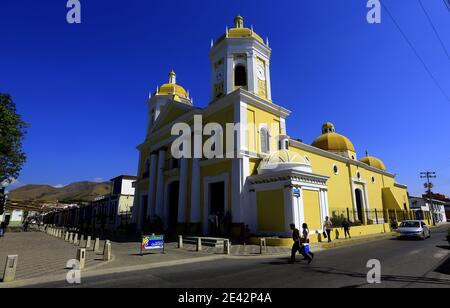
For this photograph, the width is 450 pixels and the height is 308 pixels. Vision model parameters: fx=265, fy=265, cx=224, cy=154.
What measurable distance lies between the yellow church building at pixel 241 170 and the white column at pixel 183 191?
0.08m

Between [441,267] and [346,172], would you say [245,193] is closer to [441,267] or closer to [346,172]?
[441,267]

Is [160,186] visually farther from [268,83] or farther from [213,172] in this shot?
[268,83]

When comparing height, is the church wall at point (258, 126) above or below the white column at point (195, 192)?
above

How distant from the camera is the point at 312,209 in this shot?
17.1 m

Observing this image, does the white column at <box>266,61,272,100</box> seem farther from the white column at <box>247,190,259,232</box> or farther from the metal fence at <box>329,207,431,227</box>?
the metal fence at <box>329,207,431,227</box>

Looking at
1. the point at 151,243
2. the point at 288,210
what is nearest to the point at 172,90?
the point at 288,210

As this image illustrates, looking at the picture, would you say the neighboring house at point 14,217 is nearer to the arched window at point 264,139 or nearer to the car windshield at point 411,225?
the arched window at point 264,139

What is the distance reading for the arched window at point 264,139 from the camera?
20559mm

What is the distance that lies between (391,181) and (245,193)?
3498 centimetres

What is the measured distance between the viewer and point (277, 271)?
8.27m

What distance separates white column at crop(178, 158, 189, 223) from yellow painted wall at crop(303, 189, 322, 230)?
9.87m

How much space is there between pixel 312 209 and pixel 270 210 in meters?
2.78

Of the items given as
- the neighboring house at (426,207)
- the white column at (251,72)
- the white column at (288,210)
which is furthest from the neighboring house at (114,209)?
the neighboring house at (426,207)
